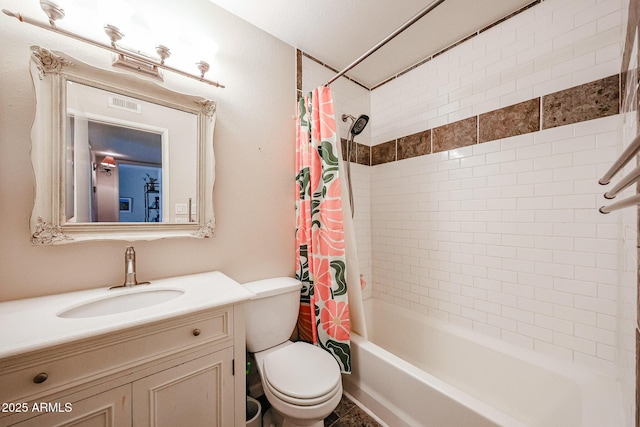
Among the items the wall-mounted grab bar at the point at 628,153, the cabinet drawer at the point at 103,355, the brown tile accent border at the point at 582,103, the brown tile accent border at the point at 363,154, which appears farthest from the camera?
the brown tile accent border at the point at 363,154

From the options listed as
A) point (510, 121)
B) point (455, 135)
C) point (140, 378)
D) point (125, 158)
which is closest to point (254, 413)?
point (140, 378)

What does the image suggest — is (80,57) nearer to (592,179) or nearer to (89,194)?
(89,194)

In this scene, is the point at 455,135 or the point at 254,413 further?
the point at 455,135

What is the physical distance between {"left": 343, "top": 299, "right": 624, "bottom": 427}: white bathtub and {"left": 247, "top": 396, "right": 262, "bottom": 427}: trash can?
56 centimetres

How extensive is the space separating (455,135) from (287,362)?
181 centimetres

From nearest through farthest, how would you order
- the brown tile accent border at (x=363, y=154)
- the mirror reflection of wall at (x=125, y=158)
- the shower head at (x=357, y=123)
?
the mirror reflection of wall at (x=125, y=158) < the shower head at (x=357, y=123) < the brown tile accent border at (x=363, y=154)

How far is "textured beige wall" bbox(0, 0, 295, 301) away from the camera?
89cm

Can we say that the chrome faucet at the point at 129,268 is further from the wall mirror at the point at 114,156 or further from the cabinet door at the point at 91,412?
the cabinet door at the point at 91,412

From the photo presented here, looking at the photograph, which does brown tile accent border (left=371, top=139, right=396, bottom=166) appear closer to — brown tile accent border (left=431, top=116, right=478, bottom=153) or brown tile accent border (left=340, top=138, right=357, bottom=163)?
brown tile accent border (left=340, top=138, right=357, bottom=163)

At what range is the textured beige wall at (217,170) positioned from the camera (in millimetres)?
886

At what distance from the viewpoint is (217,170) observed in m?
1.36

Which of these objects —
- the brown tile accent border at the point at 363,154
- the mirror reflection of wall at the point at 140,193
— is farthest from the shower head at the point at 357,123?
the mirror reflection of wall at the point at 140,193

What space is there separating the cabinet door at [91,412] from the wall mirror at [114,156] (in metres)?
0.61

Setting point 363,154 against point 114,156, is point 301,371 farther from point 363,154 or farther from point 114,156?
point 363,154
